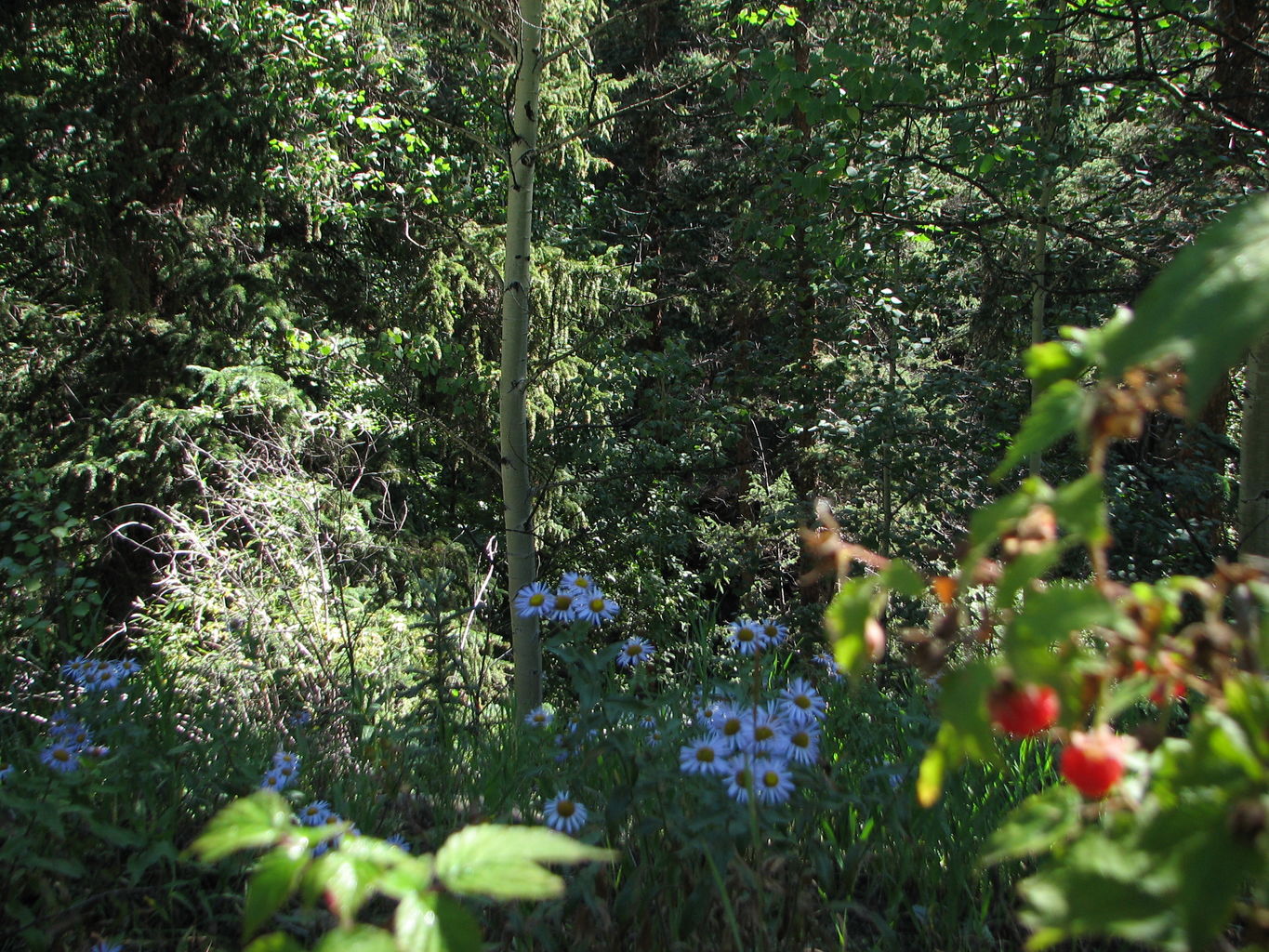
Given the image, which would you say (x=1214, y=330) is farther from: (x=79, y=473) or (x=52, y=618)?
(x=79, y=473)

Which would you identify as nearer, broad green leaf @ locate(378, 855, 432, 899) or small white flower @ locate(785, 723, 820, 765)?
broad green leaf @ locate(378, 855, 432, 899)

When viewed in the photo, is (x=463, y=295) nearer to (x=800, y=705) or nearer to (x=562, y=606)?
(x=562, y=606)

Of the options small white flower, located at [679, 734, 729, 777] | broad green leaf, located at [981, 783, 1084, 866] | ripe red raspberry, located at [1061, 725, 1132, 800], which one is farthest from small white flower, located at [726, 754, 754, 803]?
ripe red raspberry, located at [1061, 725, 1132, 800]

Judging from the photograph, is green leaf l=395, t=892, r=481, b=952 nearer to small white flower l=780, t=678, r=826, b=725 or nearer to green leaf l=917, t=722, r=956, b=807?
green leaf l=917, t=722, r=956, b=807

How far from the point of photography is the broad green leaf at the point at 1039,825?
0.71 m

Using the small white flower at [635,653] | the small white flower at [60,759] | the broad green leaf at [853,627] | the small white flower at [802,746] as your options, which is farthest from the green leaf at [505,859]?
the small white flower at [60,759]

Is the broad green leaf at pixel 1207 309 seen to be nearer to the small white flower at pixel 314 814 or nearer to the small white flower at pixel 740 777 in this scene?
the small white flower at pixel 740 777

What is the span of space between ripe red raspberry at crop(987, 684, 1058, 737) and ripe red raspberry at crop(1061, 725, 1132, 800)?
0.03 meters

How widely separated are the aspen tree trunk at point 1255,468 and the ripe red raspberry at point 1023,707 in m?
3.47

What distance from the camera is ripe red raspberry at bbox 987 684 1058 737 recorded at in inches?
27.3

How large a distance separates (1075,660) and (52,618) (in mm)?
4591

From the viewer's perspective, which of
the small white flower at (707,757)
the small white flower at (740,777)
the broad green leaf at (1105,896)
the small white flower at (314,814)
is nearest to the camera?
the broad green leaf at (1105,896)

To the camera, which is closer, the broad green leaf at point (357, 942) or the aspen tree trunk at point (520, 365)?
the broad green leaf at point (357, 942)

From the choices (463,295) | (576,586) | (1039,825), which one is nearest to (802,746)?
(576,586)
